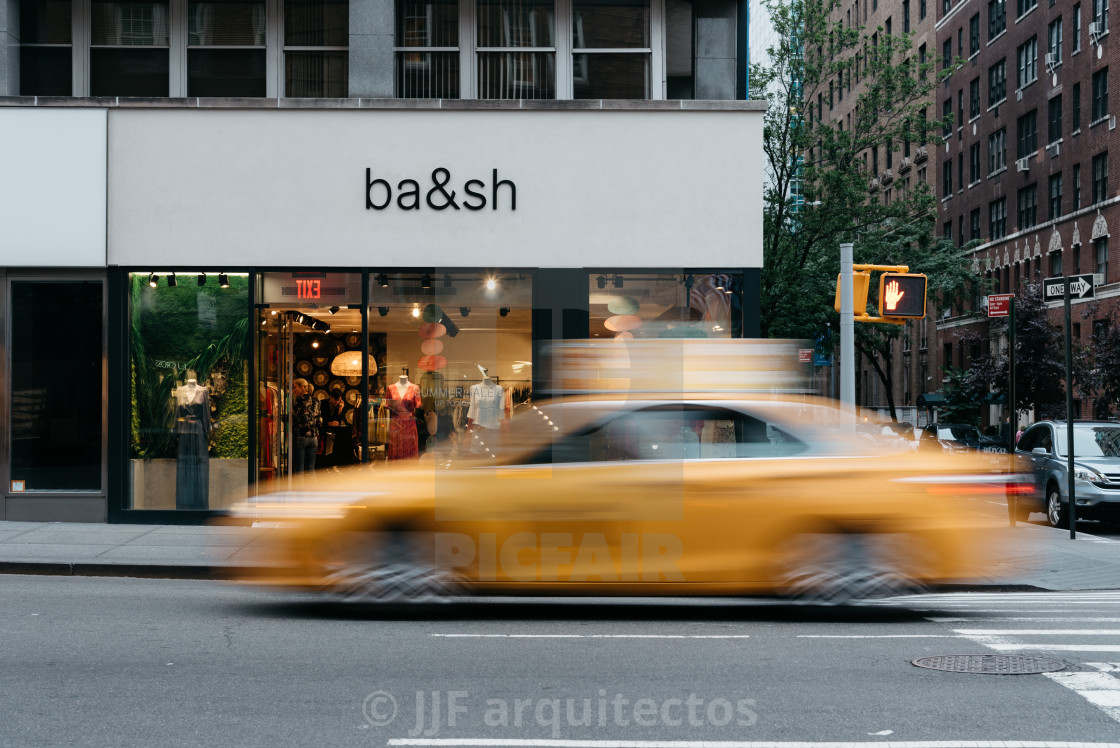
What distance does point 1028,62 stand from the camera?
2162 inches

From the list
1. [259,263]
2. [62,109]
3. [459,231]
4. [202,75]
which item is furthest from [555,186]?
[62,109]

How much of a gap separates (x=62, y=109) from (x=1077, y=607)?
13.6m

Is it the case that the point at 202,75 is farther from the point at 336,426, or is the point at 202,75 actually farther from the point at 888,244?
the point at 888,244

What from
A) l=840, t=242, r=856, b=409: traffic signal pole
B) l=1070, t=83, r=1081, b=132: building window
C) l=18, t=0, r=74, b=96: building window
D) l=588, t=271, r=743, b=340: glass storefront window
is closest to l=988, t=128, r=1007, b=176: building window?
l=1070, t=83, r=1081, b=132: building window

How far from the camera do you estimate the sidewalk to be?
11664 mm

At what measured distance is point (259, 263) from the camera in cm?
1600

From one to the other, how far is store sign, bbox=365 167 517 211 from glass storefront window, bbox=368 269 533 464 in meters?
0.90

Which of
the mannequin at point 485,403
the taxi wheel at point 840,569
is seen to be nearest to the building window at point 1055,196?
the mannequin at point 485,403

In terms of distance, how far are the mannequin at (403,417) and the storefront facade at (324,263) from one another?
0.03m

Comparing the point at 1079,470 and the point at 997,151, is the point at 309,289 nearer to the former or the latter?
the point at 1079,470

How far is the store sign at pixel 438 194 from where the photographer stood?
633 inches

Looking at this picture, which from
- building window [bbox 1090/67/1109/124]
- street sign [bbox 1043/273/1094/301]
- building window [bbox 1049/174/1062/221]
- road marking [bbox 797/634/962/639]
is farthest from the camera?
building window [bbox 1049/174/1062/221]

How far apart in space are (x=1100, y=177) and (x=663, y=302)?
38.3 metres

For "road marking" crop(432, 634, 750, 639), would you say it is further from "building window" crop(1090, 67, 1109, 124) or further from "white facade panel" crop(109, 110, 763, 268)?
A: "building window" crop(1090, 67, 1109, 124)
